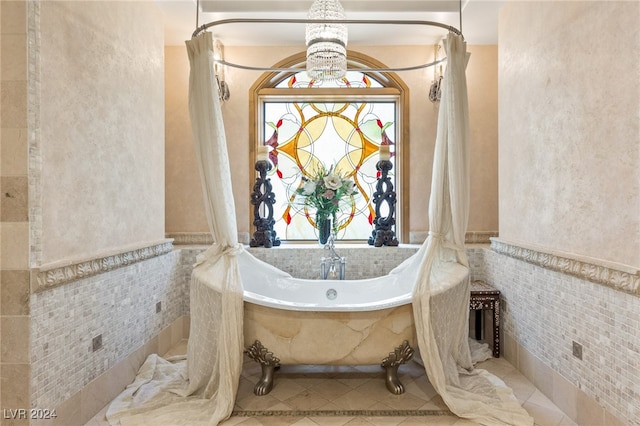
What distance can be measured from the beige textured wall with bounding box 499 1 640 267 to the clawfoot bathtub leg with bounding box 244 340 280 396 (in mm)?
1800

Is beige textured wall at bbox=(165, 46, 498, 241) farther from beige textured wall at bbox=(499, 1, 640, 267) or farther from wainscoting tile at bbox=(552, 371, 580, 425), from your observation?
wainscoting tile at bbox=(552, 371, 580, 425)

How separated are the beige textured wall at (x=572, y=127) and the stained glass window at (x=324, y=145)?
47.1 inches

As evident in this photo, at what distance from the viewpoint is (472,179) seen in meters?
3.49

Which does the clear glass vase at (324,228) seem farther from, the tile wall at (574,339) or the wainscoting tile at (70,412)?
the wainscoting tile at (70,412)

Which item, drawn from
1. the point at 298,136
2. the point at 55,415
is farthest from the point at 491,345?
the point at 55,415

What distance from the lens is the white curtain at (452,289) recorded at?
6.80ft

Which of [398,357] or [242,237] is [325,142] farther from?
[398,357]

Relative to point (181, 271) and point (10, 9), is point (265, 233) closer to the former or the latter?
point (181, 271)

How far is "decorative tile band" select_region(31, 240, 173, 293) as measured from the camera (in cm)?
170

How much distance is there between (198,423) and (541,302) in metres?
2.14

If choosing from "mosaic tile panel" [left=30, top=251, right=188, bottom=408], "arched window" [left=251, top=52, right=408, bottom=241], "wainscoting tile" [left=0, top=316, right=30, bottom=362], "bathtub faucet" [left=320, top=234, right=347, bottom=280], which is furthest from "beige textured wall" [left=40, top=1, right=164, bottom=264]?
"bathtub faucet" [left=320, top=234, right=347, bottom=280]

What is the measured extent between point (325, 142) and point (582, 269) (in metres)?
2.39

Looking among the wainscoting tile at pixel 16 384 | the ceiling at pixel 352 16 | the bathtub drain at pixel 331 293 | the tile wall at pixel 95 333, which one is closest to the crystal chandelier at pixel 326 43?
the ceiling at pixel 352 16

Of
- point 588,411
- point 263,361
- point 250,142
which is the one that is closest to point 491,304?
point 588,411
